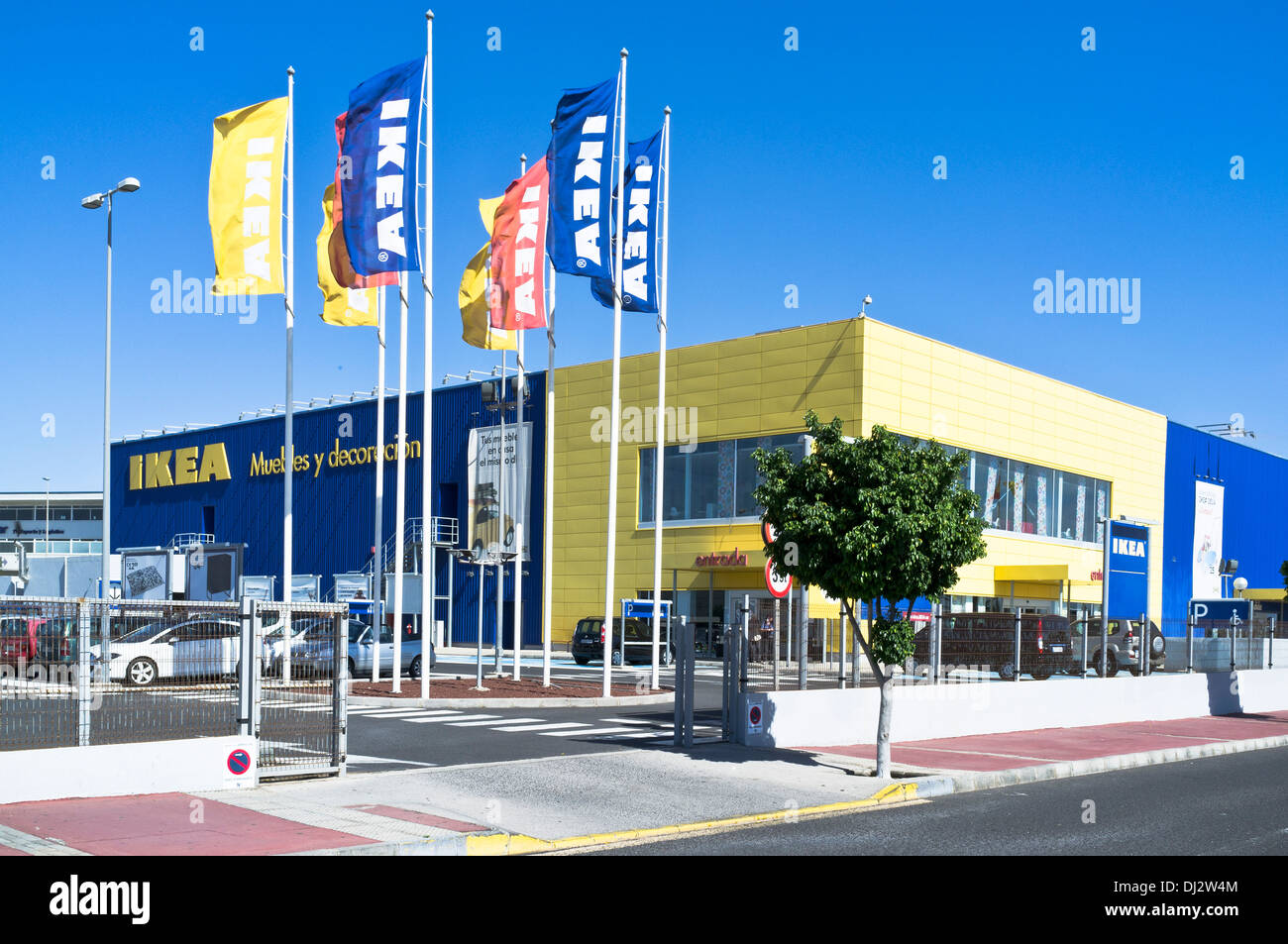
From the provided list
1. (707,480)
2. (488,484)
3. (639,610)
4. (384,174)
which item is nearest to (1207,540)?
(707,480)

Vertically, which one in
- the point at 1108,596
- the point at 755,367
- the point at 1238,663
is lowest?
the point at 1238,663

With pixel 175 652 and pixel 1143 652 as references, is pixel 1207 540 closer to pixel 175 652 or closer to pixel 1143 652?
pixel 1143 652

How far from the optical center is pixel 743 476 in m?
43.4

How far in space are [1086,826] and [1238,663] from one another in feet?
65.7

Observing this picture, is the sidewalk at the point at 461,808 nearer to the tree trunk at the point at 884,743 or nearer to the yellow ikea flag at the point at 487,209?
the tree trunk at the point at 884,743

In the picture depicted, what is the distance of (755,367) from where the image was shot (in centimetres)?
4356

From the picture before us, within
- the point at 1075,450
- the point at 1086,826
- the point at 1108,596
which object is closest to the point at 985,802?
the point at 1086,826

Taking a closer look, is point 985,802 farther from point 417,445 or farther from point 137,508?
point 137,508

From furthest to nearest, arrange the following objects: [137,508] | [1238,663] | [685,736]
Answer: [137,508] → [1238,663] → [685,736]

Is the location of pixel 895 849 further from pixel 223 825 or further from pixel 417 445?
pixel 417 445

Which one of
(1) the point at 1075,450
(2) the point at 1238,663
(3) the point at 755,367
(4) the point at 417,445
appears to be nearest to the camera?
(2) the point at 1238,663

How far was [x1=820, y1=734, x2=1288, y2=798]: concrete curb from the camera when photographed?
1440 centimetres

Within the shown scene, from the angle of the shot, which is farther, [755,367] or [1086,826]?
[755,367]

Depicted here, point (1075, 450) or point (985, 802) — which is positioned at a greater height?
point (1075, 450)
